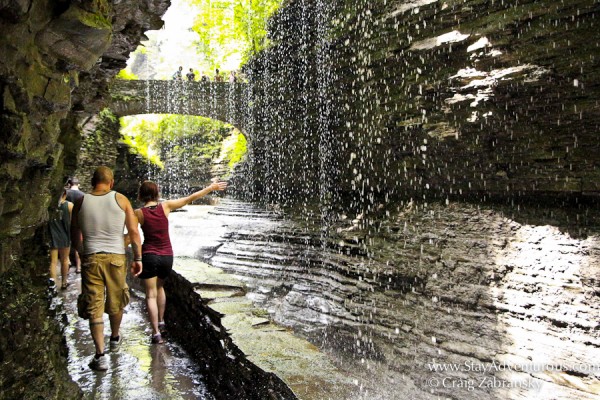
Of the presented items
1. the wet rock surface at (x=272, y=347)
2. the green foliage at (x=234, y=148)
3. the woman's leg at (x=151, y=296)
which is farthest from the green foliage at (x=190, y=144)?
the woman's leg at (x=151, y=296)

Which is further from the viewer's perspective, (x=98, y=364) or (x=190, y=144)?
(x=190, y=144)

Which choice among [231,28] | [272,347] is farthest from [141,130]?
[272,347]

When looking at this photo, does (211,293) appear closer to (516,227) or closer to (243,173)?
(516,227)

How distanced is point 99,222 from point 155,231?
0.85m

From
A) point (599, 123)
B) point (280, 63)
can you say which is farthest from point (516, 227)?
point (280, 63)

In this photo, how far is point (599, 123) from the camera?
6.17 m

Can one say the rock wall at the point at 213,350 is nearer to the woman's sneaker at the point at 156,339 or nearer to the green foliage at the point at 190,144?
the woman's sneaker at the point at 156,339

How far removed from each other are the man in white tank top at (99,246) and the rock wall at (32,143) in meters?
0.33

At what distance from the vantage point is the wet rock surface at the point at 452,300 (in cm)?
482

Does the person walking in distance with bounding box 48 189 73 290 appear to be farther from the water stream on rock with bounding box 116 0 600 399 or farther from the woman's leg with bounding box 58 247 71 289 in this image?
the water stream on rock with bounding box 116 0 600 399

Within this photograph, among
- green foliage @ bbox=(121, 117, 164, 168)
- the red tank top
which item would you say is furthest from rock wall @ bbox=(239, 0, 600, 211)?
green foliage @ bbox=(121, 117, 164, 168)

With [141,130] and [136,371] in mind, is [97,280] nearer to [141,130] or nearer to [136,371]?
[136,371]

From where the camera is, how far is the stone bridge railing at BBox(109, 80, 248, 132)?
1938 cm

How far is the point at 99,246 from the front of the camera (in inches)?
152
